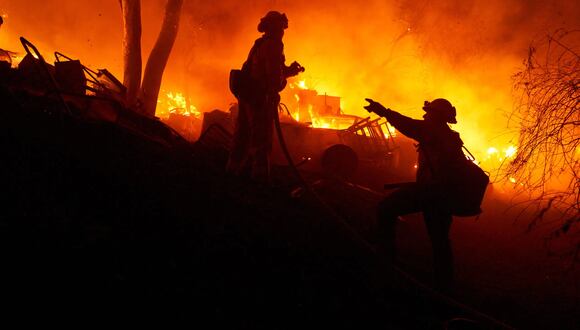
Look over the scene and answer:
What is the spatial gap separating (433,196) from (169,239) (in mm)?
2572

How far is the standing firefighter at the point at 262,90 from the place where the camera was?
5.32m

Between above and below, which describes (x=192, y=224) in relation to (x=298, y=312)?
above

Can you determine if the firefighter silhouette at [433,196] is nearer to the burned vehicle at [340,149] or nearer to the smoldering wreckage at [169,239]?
the smoldering wreckage at [169,239]

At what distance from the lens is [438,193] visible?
3.64m

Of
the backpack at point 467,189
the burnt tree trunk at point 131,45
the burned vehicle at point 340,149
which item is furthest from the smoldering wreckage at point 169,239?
the burnt tree trunk at point 131,45

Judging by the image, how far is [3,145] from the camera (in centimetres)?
348

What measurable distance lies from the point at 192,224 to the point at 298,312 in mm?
1261

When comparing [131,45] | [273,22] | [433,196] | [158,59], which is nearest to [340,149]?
[273,22]

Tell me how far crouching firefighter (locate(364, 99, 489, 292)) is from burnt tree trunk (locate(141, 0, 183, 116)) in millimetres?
10833

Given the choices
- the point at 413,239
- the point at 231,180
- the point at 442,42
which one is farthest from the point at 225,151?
the point at 442,42

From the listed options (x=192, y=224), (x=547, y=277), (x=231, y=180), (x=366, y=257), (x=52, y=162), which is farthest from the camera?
(x=547, y=277)

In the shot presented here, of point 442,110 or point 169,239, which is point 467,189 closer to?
point 442,110

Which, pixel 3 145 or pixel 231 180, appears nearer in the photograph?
pixel 3 145

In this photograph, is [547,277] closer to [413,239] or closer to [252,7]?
[413,239]
